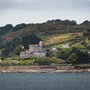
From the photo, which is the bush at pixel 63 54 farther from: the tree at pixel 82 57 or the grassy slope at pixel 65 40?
the grassy slope at pixel 65 40

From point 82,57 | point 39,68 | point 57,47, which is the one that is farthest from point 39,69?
point 57,47

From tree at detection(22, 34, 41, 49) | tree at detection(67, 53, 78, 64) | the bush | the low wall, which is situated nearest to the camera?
the low wall

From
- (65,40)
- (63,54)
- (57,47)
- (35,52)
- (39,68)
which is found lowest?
(39,68)

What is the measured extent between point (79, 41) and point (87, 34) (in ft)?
31.9

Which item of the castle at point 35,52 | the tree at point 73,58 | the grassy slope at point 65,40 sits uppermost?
the grassy slope at point 65,40

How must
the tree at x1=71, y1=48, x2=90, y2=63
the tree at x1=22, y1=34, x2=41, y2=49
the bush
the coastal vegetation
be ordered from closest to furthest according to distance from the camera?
the tree at x1=71, y1=48, x2=90, y2=63 < the coastal vegetation < the bush < the tree at x1=22, y1=34, x2=41, y2=49

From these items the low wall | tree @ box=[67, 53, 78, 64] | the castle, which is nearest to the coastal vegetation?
tree @ box=[67, 53, 78, 64]

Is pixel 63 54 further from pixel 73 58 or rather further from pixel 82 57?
pixel 82 57

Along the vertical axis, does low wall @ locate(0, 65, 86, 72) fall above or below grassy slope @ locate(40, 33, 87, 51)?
below

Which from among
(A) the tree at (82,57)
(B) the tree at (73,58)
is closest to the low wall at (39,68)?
(B) the tree at (73,58)

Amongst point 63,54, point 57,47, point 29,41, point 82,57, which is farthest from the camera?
point 29,41

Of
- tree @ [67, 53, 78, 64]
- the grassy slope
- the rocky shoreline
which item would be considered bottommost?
the rocky shoreline

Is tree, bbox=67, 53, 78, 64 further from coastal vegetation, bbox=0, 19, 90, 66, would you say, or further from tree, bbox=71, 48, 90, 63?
tree, bbox=71, 48, 90, 63

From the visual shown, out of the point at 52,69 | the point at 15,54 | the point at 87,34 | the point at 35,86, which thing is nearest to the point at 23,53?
the point at 15,54
